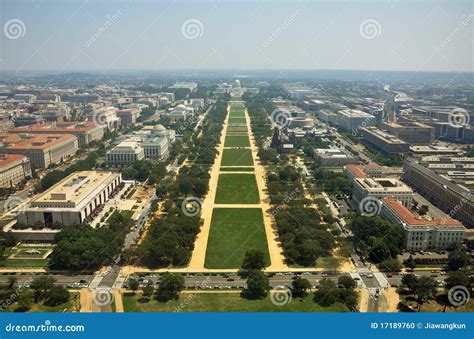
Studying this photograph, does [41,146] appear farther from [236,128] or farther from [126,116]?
[236,128]

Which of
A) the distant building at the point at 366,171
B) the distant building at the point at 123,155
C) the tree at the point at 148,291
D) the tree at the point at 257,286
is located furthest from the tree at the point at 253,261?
the distant building at the point at 123,155

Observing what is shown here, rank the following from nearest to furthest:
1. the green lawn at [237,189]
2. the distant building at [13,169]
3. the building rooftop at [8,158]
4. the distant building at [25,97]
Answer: the green lawn at [237,189] < the distant building at [13,169] < the building rooftop at [8,158] < the distant building at [25,97]

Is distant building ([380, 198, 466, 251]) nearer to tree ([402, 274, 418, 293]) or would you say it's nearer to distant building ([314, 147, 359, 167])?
tree ([402, 274, 418, 293])

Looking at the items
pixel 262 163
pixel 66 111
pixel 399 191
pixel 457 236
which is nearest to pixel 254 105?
pixel 66 111

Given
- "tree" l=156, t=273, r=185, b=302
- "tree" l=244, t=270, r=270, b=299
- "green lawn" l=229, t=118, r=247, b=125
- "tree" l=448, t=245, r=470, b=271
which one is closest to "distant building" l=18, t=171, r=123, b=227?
"tree" l=156, t=273, r=185, b=302

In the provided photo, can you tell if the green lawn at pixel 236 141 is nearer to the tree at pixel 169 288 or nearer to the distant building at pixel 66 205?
the distant building at pixel 66 205

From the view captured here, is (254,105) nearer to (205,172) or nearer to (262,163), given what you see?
(262,163)
